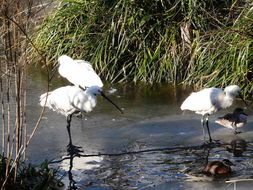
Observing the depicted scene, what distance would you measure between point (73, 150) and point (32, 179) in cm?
131

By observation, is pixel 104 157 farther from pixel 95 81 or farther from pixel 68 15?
pixel 68 15

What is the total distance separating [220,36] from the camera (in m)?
9.09

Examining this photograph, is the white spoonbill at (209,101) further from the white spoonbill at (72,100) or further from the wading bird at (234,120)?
the white spoonbill at (72,100)

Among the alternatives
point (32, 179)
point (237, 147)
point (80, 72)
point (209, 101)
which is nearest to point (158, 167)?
point (237, 147)

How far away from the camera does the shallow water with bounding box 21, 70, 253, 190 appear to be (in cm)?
576

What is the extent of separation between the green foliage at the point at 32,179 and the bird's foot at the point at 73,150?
39.2 inches

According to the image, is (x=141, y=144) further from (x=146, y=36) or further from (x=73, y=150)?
(x=146, y=36)

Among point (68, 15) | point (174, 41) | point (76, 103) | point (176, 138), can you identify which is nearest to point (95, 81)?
point (76, 103)

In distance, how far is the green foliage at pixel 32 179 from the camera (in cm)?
505

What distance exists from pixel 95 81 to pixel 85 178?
2306 mm

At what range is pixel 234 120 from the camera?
723 centimetres

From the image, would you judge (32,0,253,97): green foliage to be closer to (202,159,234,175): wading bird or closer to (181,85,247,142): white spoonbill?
(181,85,247,142): white spoonbill

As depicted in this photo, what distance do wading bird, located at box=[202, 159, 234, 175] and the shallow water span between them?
0.06 metres

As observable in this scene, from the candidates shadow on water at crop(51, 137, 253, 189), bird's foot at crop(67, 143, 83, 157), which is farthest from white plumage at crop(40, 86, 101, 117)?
shadow on water at crop(51, 137, 253, 189)
